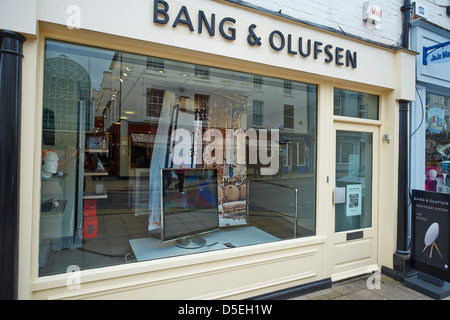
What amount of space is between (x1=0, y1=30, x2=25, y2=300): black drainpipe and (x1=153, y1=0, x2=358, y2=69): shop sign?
1157 mm

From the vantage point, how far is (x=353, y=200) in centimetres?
404

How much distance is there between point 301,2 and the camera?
348 centimetres

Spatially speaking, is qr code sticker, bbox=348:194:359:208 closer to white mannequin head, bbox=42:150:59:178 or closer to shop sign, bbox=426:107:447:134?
shop sign, bbox=426:107:447:134

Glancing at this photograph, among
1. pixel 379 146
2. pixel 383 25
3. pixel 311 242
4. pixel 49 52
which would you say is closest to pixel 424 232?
pixel 379 146

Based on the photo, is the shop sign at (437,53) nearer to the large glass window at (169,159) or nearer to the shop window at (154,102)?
the large glass window at (169,159)

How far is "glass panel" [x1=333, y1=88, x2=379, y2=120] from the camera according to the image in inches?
152

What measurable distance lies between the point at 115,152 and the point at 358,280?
485 centimetres

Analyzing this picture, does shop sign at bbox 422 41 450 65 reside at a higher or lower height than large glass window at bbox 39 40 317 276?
higher

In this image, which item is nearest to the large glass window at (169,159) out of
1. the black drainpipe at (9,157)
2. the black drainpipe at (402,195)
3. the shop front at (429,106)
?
the black drainpipe at (9,157)

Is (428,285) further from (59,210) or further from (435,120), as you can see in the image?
(59,210)

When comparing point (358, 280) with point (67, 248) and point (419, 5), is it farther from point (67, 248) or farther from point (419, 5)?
point (419, 5)

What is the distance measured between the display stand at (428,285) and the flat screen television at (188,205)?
9.09 feet

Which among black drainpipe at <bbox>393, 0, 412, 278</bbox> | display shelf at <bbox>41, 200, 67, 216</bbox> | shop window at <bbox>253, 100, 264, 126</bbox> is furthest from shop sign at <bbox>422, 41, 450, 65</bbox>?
display shelf at <bbox>41, 200, 67, 216</bbox>

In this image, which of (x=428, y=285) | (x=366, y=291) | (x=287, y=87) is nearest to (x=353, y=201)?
(x=366, y=291)
